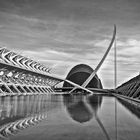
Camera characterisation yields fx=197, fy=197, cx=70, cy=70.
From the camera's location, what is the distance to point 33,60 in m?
52.9

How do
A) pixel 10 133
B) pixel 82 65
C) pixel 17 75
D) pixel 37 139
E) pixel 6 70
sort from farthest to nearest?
pixel 82 65 < pixel 17 75 < pixel 6 70 < pixel 10 133 < pixel 37 139

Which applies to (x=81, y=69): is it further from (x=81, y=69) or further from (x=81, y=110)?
(x=81, y=110)

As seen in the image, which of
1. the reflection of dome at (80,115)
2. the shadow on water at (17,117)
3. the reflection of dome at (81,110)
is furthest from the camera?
the reflection of dome at (81,110)

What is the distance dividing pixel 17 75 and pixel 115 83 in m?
27.8

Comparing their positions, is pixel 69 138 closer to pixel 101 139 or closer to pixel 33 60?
pixel 101 139

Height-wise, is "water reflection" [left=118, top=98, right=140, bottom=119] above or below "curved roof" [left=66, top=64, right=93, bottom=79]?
below

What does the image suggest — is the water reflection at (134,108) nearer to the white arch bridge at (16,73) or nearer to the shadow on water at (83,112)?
the shadow on water at (83,112)

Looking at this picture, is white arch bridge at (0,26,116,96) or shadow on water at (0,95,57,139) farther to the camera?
white arch bridge at (0,26,116,96)

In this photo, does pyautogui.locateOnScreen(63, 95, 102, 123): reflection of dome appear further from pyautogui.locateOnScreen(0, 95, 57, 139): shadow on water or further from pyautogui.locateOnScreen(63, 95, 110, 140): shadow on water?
pyautogui.locateOnScreen(0, 95, 57, 139): shadow on water

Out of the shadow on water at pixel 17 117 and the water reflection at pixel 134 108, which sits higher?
the shadow on water at pixel 17 117

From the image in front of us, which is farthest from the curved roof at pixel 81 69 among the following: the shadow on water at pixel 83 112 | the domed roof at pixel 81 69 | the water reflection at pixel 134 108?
the water reflection at pixel 134 108

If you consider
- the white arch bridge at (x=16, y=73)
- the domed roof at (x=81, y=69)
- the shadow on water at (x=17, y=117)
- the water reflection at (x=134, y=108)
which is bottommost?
→ the water reflection at (x=134, y=108)

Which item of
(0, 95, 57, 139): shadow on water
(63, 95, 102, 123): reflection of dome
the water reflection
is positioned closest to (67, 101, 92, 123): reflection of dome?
(63, 95, 102, 123): reflection of dome

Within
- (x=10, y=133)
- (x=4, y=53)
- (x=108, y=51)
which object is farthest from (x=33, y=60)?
(x=10, y=133)
